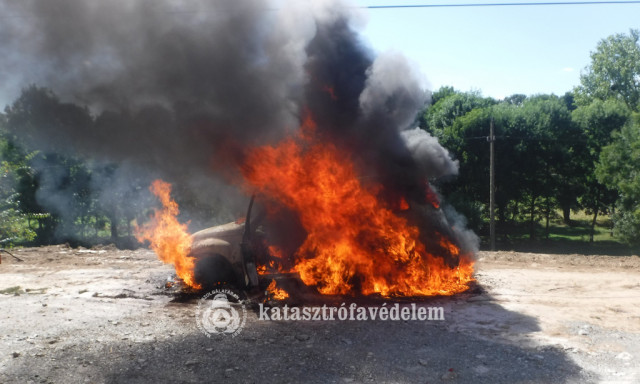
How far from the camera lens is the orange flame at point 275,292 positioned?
8820 mm

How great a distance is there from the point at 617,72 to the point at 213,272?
4609 cm

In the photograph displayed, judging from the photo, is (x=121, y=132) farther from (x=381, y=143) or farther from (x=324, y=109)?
(x=381, y=143)

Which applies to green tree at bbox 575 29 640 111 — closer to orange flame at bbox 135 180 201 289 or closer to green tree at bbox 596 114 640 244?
green tree at bbox 596 114 640 244

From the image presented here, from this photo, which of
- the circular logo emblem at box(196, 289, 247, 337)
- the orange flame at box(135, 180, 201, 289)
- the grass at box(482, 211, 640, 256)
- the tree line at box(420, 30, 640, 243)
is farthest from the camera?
the tree line at box(420, 30, 640, 243)

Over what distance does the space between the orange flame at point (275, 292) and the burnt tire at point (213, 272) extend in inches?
31.3

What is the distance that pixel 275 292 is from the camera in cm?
891

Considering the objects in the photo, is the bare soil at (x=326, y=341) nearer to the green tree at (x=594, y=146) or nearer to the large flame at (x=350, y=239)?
the large flame at (x=350, y=239)

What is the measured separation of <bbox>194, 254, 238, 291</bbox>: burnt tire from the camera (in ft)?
30.6

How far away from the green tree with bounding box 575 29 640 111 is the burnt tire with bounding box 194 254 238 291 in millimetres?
42661

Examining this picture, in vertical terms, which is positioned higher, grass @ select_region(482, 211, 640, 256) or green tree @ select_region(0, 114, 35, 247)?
green tree @ select_region(0, 114, 35, 247)

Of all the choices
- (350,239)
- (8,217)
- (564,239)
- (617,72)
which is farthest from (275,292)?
(617,72)

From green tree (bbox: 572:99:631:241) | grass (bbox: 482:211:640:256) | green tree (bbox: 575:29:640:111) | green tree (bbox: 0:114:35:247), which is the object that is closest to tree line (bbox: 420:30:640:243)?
green tree (bbox: 572:99:631:241)

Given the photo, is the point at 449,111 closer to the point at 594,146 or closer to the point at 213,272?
the point at 594,146

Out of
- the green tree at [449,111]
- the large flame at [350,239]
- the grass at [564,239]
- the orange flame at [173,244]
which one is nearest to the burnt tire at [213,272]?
the orange flame at [173,244]
